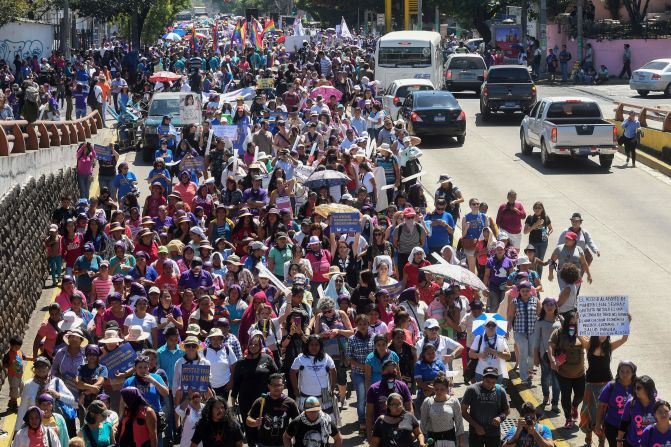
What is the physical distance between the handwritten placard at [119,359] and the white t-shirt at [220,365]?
2.53ft

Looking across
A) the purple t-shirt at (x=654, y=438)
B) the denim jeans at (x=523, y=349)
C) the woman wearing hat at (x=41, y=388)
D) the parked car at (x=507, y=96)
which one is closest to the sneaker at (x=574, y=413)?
the denim jeans at (x=523, y=349)

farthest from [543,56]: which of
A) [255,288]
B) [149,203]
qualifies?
[255,288]

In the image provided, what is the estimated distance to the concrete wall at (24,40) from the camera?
52.7 m

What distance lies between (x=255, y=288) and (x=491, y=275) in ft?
11.4

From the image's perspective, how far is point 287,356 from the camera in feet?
46.2

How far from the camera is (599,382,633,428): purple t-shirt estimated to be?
12.7m

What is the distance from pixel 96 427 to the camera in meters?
12.3

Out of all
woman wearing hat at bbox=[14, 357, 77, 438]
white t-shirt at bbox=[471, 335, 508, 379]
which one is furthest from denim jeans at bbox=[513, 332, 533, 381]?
woman wearing hat at bbox=[14, 357, 77, 438]

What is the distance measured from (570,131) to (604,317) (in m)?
17.0

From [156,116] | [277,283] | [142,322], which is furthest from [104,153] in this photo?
[142,322]

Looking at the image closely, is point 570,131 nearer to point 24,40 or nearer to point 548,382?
point 548,382

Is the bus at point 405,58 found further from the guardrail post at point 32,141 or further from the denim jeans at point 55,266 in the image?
the denim jeans at point 55,266

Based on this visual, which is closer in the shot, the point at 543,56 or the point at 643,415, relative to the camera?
the point at 643,415

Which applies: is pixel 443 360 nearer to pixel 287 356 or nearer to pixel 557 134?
pixel 287 356
